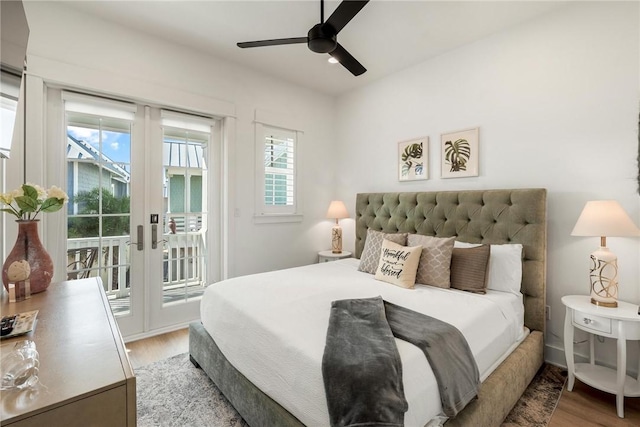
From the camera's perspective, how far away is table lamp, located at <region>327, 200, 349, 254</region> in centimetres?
385

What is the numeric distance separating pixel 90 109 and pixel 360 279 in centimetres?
282

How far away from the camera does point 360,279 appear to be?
2.52 m

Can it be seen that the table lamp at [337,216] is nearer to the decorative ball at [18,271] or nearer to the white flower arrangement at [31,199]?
the white flower arrangement at [31,199]

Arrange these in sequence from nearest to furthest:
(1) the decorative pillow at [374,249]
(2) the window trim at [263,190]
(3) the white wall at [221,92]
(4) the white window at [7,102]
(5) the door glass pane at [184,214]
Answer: (4) the white window at [7,102] → (3) the white wall at [221,92] → (1) the decorative pillow at [374,249] → (5) the door glass pane at [184,214] → (2) the window trim at [263,190]

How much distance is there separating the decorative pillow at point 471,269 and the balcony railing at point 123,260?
259cm

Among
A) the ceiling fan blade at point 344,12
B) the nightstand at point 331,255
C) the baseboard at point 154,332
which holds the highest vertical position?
the ceiling fan blade at point 344,12

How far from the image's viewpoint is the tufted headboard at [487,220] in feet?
7.50

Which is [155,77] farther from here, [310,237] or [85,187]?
[310,237]

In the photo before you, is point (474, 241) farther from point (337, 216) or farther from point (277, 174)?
point (277, 174)

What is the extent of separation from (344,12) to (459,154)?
1.82 meters

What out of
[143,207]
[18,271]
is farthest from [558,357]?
[143,207]

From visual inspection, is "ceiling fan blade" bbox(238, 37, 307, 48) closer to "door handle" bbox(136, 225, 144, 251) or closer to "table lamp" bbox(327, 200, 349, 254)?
"door handle" bbox(136, 225, 144, 251)

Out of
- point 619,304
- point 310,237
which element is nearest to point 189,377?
point 310,237

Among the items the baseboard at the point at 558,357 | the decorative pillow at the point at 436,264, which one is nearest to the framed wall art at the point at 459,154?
the decorative pillow at the point at 436,264
